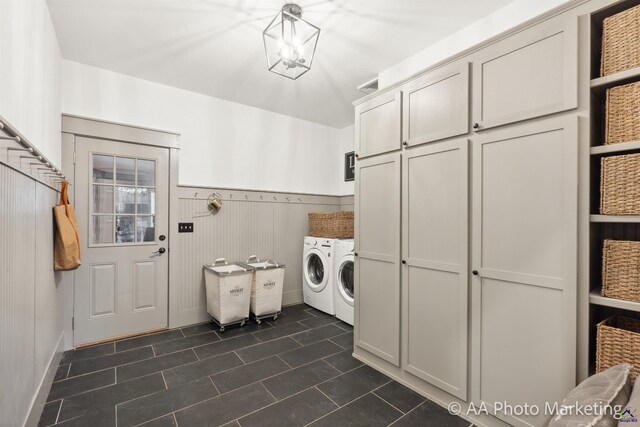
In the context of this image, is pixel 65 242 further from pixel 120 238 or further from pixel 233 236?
pixel 233 236

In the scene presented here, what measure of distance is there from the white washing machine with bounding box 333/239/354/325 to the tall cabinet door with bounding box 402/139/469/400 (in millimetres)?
1203

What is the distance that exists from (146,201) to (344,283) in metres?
2.39

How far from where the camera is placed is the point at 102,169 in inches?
116

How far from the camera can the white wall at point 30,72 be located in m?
1.32

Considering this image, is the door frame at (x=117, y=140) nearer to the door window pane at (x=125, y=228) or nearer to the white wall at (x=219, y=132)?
the white wall at (x=219, y=132)

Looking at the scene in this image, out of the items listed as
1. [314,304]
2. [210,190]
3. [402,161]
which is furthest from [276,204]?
[402,161]

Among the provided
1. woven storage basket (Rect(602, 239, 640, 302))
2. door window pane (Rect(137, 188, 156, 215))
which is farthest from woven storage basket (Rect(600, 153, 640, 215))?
door window pane (Rect(137, 188, 156, 215))

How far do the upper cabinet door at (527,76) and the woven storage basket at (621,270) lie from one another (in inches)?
26.9

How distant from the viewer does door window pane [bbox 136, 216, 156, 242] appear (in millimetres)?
3139

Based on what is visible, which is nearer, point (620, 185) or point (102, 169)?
point (620, 185)

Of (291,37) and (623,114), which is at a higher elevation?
(291,37)

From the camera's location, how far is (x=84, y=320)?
2.83 metres

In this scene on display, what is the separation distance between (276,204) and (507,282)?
2978 mm

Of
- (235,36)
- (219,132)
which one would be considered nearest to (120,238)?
(219,132)
